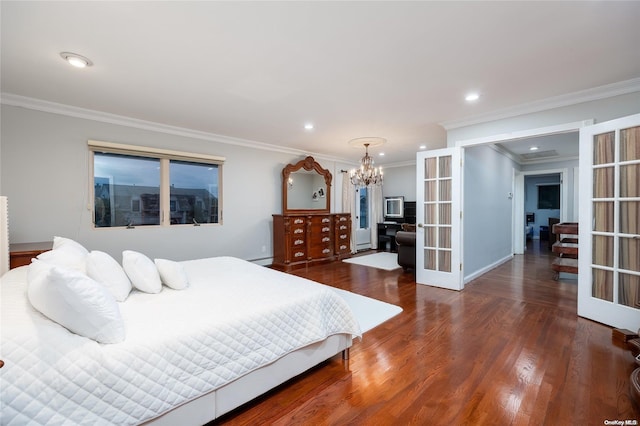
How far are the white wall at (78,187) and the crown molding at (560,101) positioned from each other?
3.82m

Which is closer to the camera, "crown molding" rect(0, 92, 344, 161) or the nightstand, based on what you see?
the nightstand

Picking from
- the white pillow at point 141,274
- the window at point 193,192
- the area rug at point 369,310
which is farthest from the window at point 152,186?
the area rug at point 369,310

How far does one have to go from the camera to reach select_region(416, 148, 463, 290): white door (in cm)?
404

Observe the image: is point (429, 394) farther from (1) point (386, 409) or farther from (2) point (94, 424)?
(2) point (94, 424)

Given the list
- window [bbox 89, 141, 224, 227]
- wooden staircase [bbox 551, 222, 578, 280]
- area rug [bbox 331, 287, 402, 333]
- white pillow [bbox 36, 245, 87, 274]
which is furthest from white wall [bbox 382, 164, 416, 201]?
white pillow [bbox 36, 245, 87, 274]

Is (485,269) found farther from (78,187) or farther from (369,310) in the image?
(78,187)

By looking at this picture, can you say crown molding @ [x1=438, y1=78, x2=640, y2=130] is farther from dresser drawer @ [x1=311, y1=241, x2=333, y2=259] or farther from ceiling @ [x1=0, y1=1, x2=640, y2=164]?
dresser drawer @ [x1=311, y1=241, x2=333, y2=259]

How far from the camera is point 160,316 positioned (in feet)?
5.32

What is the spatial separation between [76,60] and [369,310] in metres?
3.73

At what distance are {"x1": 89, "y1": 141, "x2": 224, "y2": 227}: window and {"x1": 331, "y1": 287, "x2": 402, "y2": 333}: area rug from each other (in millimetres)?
2905

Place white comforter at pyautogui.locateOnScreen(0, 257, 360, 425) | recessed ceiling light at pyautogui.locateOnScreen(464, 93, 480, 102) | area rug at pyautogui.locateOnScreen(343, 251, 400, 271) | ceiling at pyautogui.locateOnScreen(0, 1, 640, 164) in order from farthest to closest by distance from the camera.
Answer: area rug at pyautogui.locateOnScreen(343, 251, 400, 271)
recessed ceiling light at pyautogui.locateOnScreen(464, 93, 480, 102)
ceiling at pyautogui.locateOnScreen(0, 1, 640, 164)
white comforter at pyautogui.locateOnScreen(0, 257, 360, 425)

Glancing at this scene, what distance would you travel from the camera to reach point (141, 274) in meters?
2.05

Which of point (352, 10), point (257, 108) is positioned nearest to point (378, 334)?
point (352, 10)

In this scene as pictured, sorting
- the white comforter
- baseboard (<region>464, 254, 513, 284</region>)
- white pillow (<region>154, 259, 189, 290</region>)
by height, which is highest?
white pillow (<region>154, 259, 189, 290</region>)
